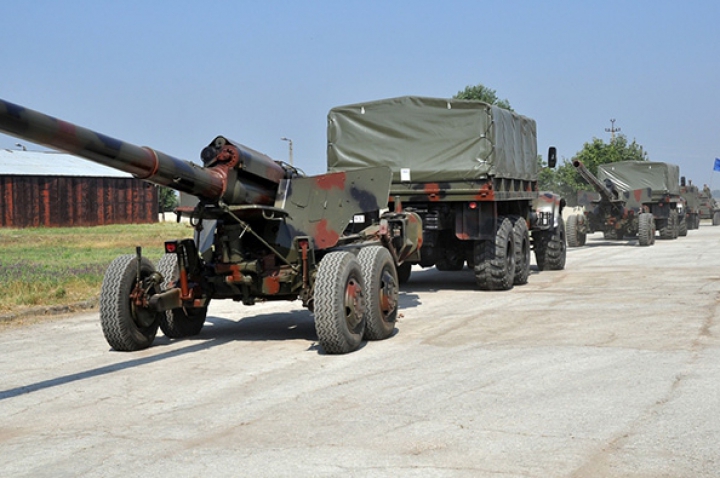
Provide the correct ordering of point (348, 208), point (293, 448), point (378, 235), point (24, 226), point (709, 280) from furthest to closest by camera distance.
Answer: point (24, 226) < point (709, 280) < point (378, 235) < point (348, 208) < point (293, 448)

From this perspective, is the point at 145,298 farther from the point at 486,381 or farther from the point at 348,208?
the point at 486,381

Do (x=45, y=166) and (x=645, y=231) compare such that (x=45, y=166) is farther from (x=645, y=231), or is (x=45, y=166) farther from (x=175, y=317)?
(x=175, y=317)

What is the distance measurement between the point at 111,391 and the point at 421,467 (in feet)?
10.7

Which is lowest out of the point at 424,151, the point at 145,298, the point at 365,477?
the point at 365,477

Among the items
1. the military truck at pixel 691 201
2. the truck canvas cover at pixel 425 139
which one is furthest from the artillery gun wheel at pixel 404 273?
the military truck at pixel 691 201

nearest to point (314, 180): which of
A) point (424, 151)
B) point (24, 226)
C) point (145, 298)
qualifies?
point (145, 298)

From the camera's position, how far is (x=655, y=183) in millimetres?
32219

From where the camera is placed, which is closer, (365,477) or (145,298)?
(365,477)

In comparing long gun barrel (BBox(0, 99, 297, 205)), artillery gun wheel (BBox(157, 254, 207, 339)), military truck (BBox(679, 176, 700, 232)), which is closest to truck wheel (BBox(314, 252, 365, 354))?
long gun barrel (BBox(0, 99, 297, 205))

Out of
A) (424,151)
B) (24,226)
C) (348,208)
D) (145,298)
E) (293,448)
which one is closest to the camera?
(293,448)

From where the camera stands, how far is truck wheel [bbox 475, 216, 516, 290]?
15062 mm

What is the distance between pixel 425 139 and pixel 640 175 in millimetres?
19186

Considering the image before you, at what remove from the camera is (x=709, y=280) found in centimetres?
1619

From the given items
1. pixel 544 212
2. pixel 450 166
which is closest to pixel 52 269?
pixel 450 166
